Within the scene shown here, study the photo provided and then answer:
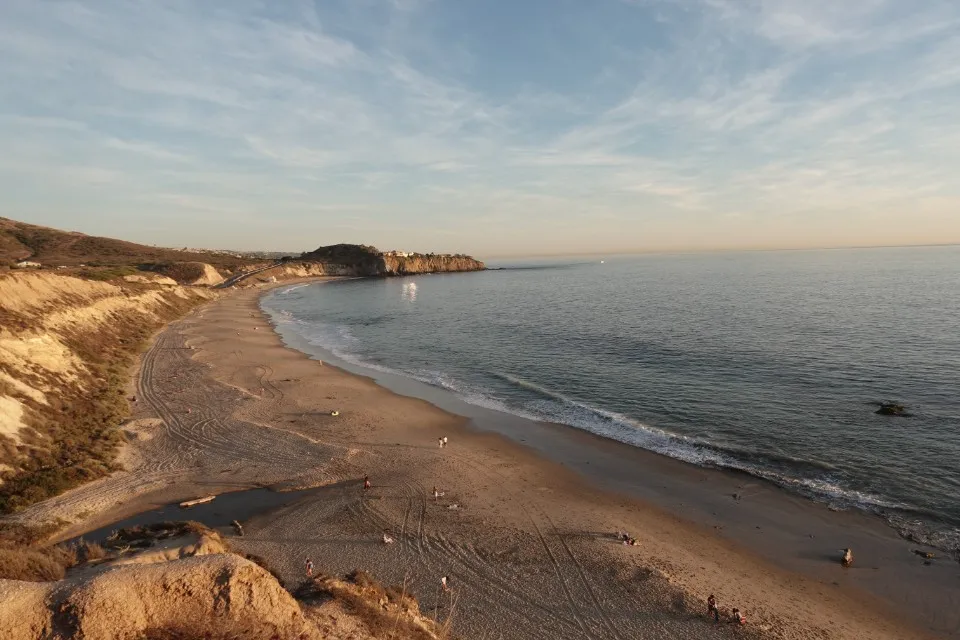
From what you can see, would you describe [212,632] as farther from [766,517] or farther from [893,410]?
[893,410]

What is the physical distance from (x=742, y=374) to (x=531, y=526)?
28680 millimetres

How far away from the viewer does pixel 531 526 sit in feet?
67.9

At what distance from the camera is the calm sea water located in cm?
2512

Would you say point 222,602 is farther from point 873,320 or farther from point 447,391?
point 873,320

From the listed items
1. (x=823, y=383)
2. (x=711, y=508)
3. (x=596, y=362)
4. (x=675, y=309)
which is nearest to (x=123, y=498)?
(x=711, y=508)

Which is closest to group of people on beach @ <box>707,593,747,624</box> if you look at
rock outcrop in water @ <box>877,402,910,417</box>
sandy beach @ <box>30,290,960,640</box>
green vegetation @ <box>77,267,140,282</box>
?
sandy beach @ <box>30,290,960,640</box>

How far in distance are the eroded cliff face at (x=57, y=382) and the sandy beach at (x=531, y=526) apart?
4.91ft

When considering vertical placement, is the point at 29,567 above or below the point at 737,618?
above

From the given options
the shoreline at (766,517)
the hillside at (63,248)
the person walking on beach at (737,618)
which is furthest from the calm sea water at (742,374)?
the hillside at (63,248)

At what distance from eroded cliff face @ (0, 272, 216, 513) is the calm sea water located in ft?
72.8

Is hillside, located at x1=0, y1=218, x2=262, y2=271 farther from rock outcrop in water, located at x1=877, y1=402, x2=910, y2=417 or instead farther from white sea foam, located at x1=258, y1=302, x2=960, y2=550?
rock outcrop in water, located at x1=877, y1=402, x2=910, y2=417

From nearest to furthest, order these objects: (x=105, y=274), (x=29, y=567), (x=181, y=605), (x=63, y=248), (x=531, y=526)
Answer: (x=181, y=605)
(x=29, y=567)
(x=531, y=526)
(x=105, y=274)
(x=63, y=248)

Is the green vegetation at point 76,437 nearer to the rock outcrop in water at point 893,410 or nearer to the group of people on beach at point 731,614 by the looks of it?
the group of people on beach at point 731,614

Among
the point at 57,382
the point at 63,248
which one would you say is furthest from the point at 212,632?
the point at 63,248
